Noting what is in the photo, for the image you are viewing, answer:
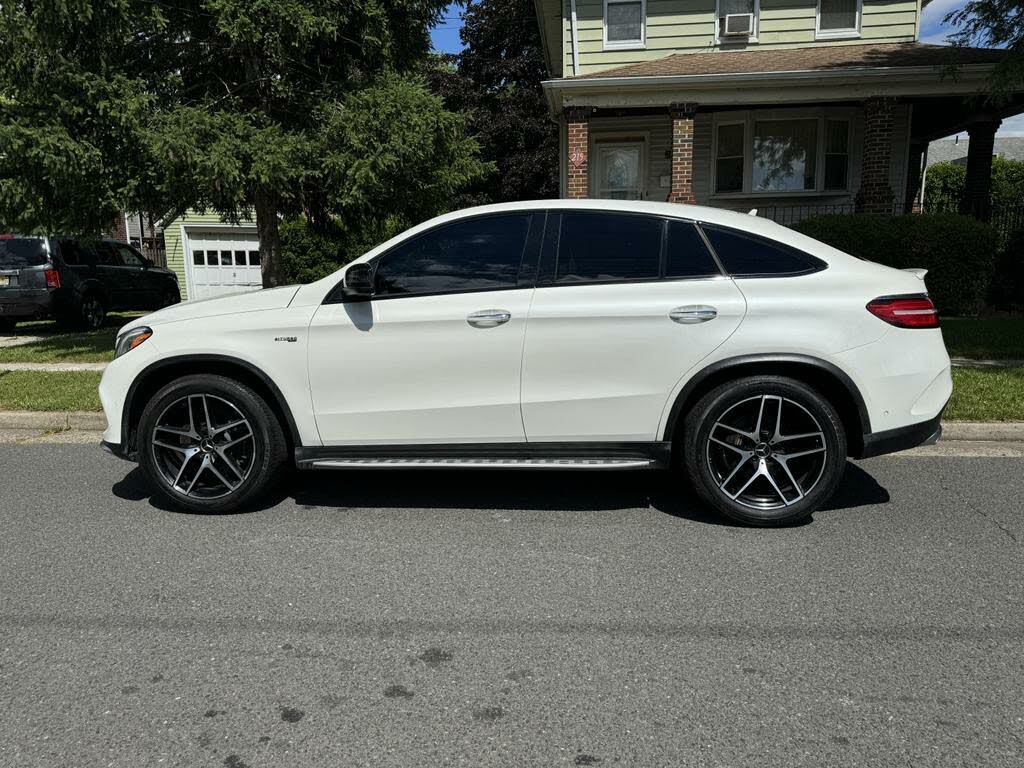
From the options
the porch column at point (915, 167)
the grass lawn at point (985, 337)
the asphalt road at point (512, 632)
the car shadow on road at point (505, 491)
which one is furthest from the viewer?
the porch column at point (915, 167)

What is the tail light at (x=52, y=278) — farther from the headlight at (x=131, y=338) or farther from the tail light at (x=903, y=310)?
the tail light at (x=903, y=310)

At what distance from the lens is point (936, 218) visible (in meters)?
12.5

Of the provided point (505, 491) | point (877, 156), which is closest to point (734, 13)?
point (877, 156)

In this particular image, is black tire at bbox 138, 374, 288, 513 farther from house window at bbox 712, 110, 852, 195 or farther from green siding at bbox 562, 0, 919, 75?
house window at bbox 712, 110, 852, 195

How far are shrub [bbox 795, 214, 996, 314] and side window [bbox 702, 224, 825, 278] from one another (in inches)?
352

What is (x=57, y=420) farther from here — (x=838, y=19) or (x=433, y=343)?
(x=838, y=19)

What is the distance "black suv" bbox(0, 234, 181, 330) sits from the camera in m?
12.8

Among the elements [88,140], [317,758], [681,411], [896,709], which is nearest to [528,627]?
[317,758]

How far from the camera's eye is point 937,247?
1228 cm

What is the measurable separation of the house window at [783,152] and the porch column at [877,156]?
5.32 feet

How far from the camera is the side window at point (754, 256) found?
4.20 meters

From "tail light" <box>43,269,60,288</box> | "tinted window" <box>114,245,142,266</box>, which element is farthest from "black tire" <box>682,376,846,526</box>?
"tinted window" <box>114,245,142,266</box>

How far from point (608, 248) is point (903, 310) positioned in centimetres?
160

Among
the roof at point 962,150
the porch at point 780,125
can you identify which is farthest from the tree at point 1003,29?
the roof at point 962,150
